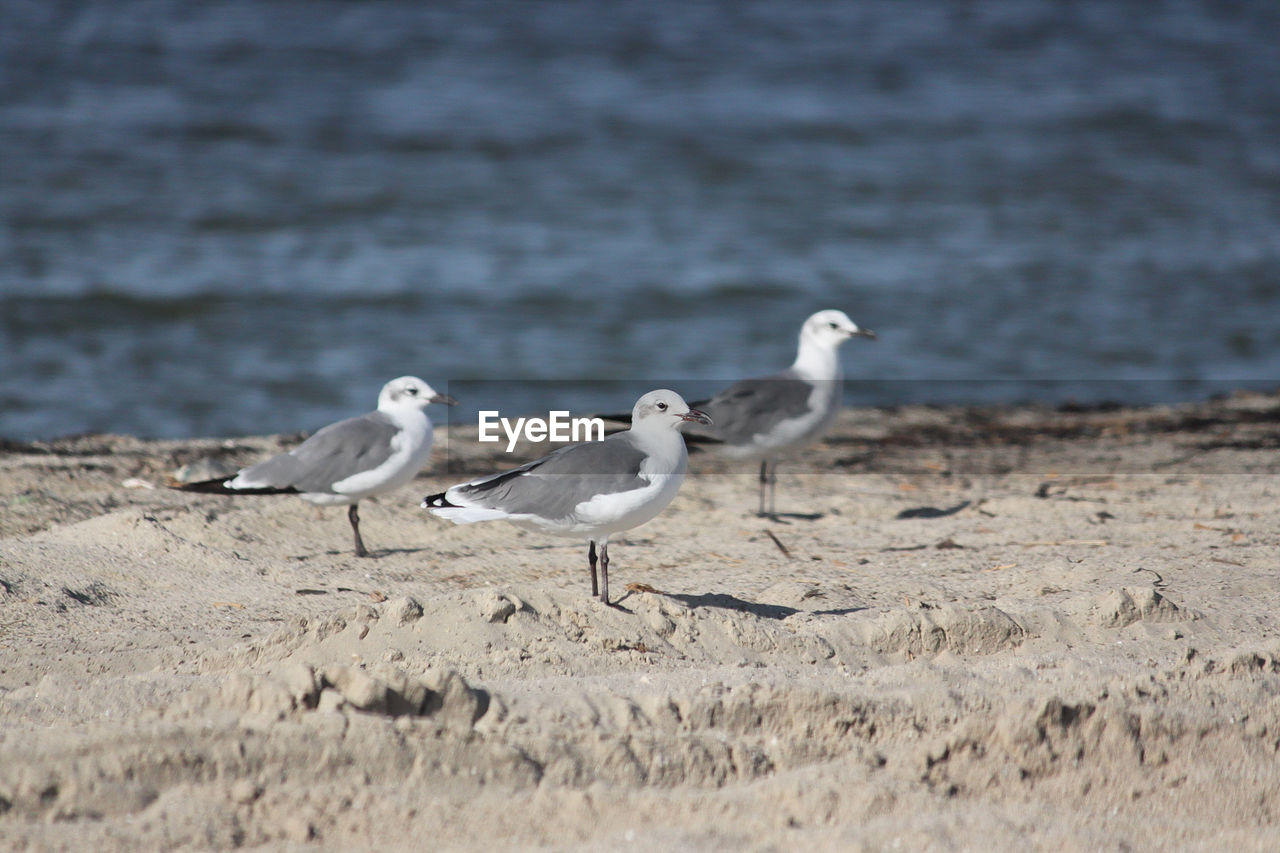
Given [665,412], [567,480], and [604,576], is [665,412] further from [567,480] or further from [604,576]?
[604,576]

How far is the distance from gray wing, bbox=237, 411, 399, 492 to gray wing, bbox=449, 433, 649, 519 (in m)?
1.13

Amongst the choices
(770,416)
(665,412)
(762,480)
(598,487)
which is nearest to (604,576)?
(598,487)

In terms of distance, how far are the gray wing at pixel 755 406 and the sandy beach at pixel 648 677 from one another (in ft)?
1.93

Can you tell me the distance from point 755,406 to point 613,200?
34.8 ft

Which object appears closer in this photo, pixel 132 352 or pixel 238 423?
pixel 238 423

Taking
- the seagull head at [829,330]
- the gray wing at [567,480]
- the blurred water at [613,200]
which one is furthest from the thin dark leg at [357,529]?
the blurred water at [613,200]

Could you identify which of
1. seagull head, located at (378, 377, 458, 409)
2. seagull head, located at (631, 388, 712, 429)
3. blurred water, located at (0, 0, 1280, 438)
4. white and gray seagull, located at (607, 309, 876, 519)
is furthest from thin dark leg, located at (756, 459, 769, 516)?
blurred water, located at (0, 0, 1280, 438)

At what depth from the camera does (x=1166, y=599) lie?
433cm

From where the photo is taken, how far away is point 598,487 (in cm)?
439

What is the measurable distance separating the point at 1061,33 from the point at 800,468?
18.7 metres

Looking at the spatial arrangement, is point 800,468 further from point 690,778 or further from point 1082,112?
point 1082,112

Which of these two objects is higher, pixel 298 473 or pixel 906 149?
pixel 906 149

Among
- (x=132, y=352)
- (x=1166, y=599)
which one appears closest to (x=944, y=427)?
(x=1166, y=599)

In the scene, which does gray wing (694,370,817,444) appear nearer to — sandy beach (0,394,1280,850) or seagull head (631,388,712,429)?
sandy beach (0,394,1280,850)
